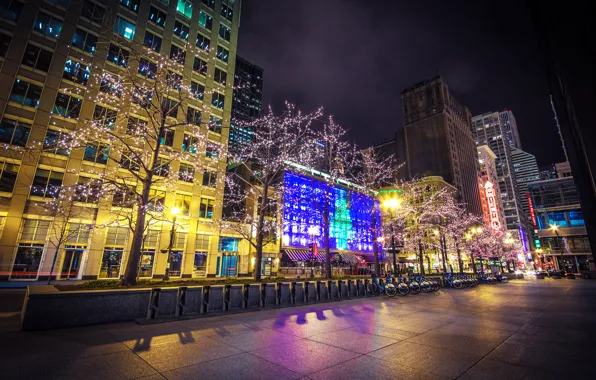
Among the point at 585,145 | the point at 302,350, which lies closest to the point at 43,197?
the point at 302,350

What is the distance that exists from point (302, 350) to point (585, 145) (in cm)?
585

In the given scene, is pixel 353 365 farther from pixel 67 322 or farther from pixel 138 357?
pixel 67 322

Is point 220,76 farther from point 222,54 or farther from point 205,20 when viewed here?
point 205,20

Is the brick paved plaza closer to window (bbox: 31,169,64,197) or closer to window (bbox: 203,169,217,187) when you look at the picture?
window (bbox: 31,169,64,197)

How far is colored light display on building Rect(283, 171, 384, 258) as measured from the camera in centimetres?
4881

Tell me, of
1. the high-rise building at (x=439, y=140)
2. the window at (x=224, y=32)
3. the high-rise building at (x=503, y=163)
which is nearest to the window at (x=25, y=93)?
the window at (x=224, y=32)

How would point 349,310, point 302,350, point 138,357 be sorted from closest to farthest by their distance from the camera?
1. point 138,357
2. point 302,350
3. point 349,310

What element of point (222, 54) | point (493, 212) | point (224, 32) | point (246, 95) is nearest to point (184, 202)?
point (222, 54)

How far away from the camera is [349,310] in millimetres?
11578

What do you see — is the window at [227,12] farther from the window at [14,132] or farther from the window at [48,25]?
the window at [14,132]

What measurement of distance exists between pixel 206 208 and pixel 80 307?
25.7m

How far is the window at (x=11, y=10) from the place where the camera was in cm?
2420

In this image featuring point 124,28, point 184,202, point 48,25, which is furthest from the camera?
point 184,202

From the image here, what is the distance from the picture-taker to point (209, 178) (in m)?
34.3
